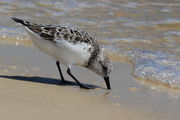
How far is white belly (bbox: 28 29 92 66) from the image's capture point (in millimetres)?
7000

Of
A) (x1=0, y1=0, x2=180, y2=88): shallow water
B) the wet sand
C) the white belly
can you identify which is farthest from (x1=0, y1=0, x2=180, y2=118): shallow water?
the white belly

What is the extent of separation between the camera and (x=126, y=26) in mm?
11016

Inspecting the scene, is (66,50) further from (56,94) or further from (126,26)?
(126,26)

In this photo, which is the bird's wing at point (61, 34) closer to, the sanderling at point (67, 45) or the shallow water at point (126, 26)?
the sanderling at point (67, 45)

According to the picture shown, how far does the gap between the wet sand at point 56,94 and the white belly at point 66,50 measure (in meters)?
0.37

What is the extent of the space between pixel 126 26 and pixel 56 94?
4.92m

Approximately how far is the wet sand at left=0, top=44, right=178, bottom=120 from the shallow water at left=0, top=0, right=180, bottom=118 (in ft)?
1.66

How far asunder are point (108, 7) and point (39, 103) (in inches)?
298

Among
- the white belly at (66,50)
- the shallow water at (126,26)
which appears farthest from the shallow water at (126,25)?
the white belly at (66,50)

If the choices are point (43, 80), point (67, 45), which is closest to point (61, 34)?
point (67, 45)

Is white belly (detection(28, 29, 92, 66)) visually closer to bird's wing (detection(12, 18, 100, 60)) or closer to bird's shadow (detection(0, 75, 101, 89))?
bird's wing (detection(12, 18, 100, 60))

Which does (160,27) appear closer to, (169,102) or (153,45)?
(153,45)

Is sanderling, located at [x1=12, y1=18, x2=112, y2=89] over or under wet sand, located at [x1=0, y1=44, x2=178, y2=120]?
over

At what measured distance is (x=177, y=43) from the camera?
978 cm
